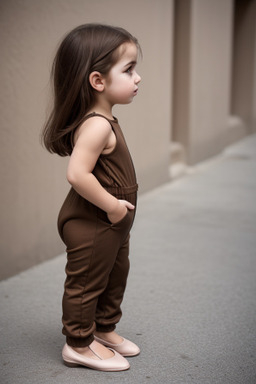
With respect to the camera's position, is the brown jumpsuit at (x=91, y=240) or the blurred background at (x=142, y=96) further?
the blurred background at (x=142, y=96)

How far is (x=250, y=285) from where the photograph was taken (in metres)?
3.93

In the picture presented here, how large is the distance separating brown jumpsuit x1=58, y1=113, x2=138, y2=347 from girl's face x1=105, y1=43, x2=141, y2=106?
123 mm

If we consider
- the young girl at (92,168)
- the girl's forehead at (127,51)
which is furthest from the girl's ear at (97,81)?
the girl's forehead at (127,51)

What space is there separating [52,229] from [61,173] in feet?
1.43

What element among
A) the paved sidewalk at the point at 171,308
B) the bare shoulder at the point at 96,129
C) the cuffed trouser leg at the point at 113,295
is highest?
the bare shoulder at the point at 96,129

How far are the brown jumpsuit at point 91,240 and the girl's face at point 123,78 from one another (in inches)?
4.8

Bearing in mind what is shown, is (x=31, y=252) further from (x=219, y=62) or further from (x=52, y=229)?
(x=219, y=62)

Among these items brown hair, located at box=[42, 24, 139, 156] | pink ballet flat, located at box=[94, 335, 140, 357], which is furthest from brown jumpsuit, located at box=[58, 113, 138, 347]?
pink ballet flat, located at box=[94, 335, 140, 357]

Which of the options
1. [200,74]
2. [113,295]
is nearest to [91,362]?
[113,295]

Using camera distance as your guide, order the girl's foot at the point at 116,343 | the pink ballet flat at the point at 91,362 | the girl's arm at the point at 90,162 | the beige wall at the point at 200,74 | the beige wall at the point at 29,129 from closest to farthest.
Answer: the girl's arm at the point at 90,162 → the pink ballet flat at the point at 91,362 → the girl's foot at the point at 116,343 → the beige wall at the point at 29,129 → the beige wall at the point at 200,74

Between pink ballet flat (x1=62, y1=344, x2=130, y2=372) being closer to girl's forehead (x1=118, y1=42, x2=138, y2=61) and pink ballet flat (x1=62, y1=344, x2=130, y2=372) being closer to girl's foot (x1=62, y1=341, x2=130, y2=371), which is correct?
girl's foot (x1=62, y1=341, x2=130, y2=371)

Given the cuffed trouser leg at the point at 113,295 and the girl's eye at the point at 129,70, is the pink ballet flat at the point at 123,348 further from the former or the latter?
the girl's eye at the point at 129,70

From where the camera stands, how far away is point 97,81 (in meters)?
2.54

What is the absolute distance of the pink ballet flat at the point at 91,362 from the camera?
2738 millimetres
